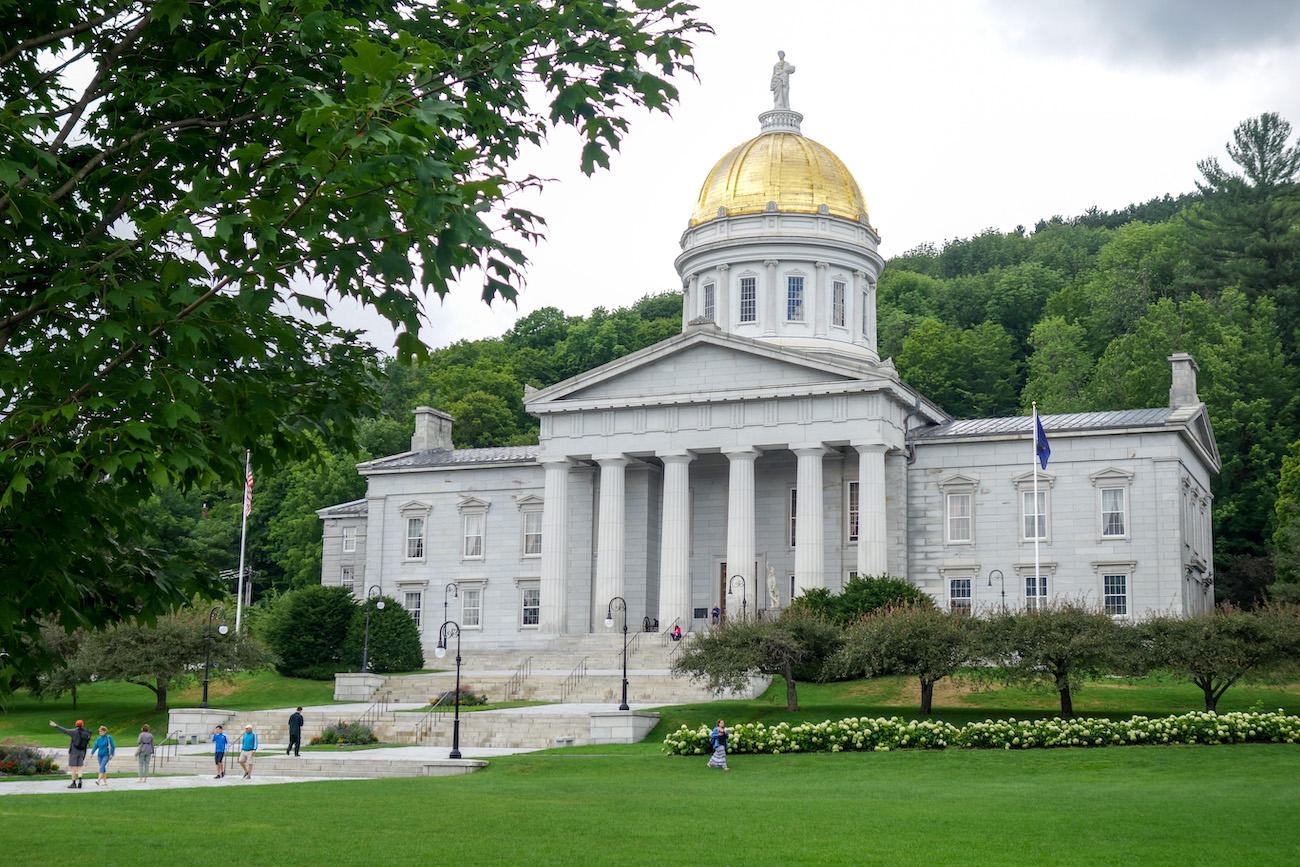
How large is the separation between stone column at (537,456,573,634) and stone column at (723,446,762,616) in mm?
7815

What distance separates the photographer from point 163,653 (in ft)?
165

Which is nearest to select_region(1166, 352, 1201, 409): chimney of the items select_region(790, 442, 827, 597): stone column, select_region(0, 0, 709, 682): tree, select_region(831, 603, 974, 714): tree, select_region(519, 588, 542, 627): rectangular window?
select_region(790, 442, 827, 597): stone column

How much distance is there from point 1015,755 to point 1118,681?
54.5 ft

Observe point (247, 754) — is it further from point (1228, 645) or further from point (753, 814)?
point (1228, 645)

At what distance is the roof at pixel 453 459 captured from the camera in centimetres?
6925

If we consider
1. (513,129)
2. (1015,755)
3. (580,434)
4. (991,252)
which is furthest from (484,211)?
(991,252)

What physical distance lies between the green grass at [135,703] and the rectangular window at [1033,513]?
2958 centimetres

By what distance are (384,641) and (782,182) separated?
30.6 meters

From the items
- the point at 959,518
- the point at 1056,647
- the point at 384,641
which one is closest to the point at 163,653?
the point at 384,641

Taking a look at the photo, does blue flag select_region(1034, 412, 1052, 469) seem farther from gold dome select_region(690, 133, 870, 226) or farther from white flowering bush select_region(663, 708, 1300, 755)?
gold dome select_region(690, 133, 870, 226)

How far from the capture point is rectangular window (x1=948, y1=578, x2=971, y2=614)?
59.9 m

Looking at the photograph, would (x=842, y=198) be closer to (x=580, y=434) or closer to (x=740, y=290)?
(x=740, y=290)

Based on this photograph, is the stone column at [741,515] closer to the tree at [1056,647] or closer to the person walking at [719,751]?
the tree at [1056,647]

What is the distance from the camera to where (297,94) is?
37.4 feet
